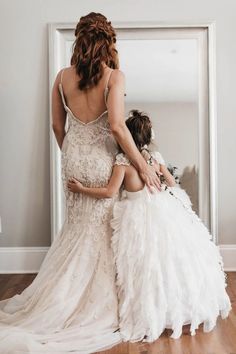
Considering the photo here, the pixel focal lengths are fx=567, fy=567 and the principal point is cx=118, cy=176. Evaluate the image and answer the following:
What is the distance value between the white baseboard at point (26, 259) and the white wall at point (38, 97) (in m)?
0.06

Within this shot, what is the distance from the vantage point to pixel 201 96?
448 centimetres

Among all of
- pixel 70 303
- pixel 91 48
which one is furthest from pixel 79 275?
pixel 91 48

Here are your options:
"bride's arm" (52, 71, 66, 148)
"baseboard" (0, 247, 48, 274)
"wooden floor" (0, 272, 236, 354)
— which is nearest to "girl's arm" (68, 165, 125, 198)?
"bride's arm" (52, 71, 66, 148)

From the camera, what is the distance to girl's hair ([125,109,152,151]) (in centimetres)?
311

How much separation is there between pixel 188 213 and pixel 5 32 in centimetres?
227

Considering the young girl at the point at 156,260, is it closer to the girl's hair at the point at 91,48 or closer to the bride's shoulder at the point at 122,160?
the bride's shoulder at the point at 122,160

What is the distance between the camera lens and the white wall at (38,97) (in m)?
4.44

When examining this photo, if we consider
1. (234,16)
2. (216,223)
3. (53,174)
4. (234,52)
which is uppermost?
(234,16)

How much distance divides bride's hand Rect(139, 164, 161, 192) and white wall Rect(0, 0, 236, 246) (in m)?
1.56

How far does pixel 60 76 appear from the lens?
10.2ft

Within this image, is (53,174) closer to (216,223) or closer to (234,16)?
(216,223)

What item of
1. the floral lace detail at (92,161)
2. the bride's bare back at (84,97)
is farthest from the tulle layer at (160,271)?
the bride's bare back at (84,97)

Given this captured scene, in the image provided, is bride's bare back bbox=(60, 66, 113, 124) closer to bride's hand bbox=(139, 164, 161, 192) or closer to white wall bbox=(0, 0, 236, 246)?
bride's hand bbox=(139, 164, 161, 192)

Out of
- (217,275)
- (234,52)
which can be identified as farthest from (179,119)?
(217,275)
